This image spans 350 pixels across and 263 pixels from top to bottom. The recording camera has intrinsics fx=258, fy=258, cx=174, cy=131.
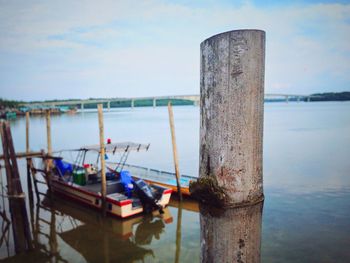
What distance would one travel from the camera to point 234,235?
1.10m

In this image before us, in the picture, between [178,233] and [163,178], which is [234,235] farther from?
Answer: [163,178]

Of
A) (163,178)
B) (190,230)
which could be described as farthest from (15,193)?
(163,178)

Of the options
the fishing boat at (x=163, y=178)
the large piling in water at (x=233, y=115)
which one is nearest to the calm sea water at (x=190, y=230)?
the fishing boat at (x=163, y=178)

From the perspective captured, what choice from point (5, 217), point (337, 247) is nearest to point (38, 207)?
point (5, 217)

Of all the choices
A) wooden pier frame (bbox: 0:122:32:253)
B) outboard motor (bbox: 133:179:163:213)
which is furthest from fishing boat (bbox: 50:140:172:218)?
wooden pier frame (bbox: 0:122:32:253)

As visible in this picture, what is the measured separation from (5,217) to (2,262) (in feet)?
8.99

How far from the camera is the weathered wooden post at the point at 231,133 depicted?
105cm

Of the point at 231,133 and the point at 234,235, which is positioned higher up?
the point at 231,133

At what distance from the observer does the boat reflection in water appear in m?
8.53

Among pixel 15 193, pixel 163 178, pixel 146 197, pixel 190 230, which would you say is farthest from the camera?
pixel 163 178

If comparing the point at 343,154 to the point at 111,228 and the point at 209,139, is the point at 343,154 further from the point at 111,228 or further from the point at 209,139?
the point at 209,139

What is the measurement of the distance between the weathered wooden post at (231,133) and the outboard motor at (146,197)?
9.60m

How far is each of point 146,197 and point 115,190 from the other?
2.09m

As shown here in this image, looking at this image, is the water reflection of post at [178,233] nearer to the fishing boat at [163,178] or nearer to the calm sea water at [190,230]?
the calm sea water at [190,230]
